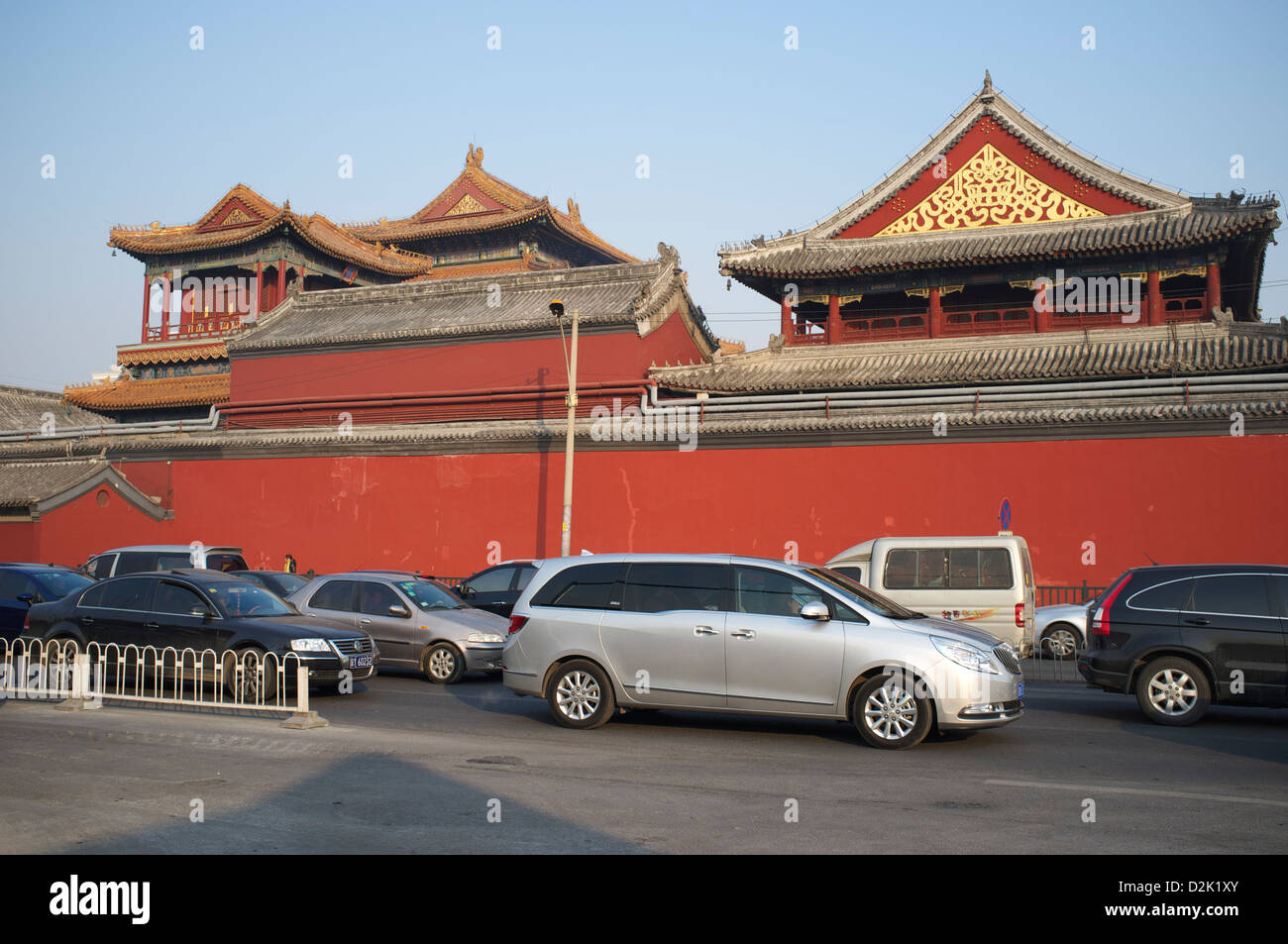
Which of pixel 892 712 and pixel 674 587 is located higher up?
pixel 674 587

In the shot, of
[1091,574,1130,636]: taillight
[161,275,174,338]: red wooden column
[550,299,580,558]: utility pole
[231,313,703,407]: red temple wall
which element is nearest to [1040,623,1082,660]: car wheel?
[1091,574,1130,636]: taillight

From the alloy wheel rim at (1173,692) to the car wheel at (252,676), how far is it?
8571 mm

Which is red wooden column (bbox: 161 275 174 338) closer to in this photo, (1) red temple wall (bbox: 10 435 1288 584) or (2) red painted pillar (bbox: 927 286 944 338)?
(1) red temple wall (bbox: 10 435 1288 584)

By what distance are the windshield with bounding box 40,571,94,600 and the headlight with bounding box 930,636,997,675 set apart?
1092 cm

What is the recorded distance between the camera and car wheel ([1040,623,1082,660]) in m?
16.8

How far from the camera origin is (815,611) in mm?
8820

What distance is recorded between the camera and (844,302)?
85.1ft

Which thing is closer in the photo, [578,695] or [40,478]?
[578,695]

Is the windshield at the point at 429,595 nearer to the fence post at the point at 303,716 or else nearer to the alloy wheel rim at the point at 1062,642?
the fence post at the point at 303,716

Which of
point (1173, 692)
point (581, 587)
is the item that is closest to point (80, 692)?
point (581, 587)

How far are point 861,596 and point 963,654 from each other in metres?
1.02

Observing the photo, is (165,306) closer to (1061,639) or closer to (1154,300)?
(1154,300)

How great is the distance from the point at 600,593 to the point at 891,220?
18624 millimetres
